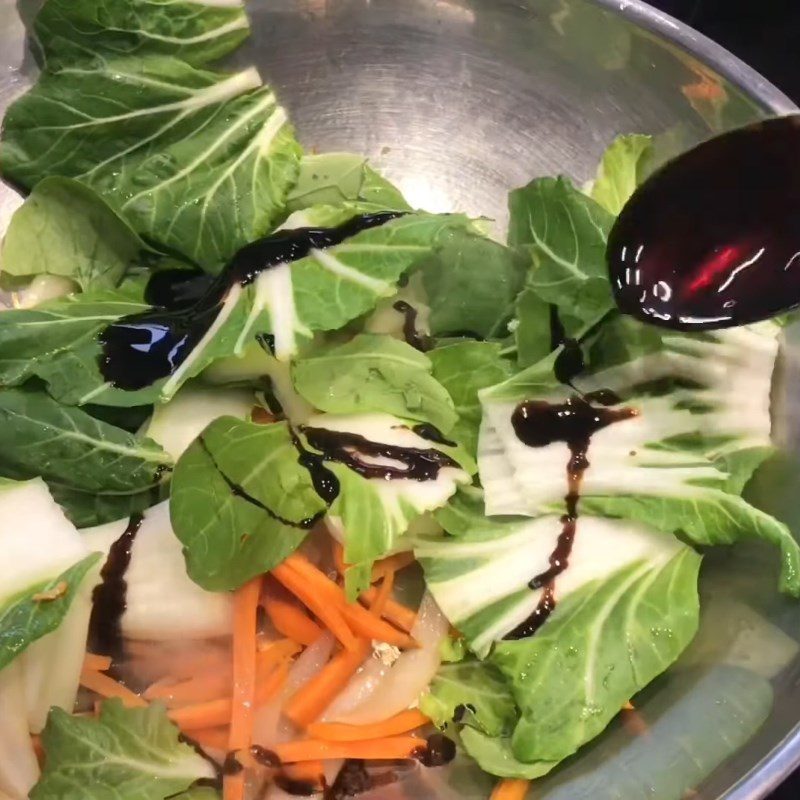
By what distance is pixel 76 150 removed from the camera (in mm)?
1481

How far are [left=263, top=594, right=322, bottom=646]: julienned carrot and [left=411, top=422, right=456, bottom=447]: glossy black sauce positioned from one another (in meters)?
0.30

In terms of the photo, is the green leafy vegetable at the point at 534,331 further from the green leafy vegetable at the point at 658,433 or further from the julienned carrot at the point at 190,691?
the julienned carrot at the point at 190,691

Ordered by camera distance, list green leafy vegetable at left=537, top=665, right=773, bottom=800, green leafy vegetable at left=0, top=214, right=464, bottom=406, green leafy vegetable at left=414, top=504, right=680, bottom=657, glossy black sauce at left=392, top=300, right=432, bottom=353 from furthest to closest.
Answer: glossy black sauce at left=392, top=300, right=432, bottom=353 < green leafy vegetable at left=0, top=214, right=464, bottom=406 < green leafy vegetable at left=414, top=504, right=680, bottom=657 < green leafy vegetable at left=537, top=665, right=773, bottom=800

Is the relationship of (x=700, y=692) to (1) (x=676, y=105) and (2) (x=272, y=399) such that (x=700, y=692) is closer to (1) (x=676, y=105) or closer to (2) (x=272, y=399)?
(2) (x=272, y=399)

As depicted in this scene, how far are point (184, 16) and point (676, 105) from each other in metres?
0.82

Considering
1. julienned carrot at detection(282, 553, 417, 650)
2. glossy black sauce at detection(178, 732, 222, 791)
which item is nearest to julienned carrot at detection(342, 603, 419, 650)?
julienned carrot at detection(282, 553, 417, 650)

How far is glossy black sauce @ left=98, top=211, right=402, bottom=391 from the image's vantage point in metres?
1.32

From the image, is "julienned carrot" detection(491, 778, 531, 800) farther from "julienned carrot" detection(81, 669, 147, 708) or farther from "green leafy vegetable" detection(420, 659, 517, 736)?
"julienned carrot" detection(81, 669, 147, 708)

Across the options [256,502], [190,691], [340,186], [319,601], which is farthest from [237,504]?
[340,186]

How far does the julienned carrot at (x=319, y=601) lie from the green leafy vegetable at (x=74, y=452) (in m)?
0.24

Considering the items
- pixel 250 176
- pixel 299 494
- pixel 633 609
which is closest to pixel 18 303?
pixel 250 176

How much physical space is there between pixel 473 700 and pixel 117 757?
456 millimetres

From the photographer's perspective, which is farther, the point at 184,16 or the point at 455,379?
the point at 184,16

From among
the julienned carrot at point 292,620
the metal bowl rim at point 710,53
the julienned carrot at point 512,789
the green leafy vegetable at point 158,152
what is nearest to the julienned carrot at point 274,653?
the julienned carrot at point 292,620
